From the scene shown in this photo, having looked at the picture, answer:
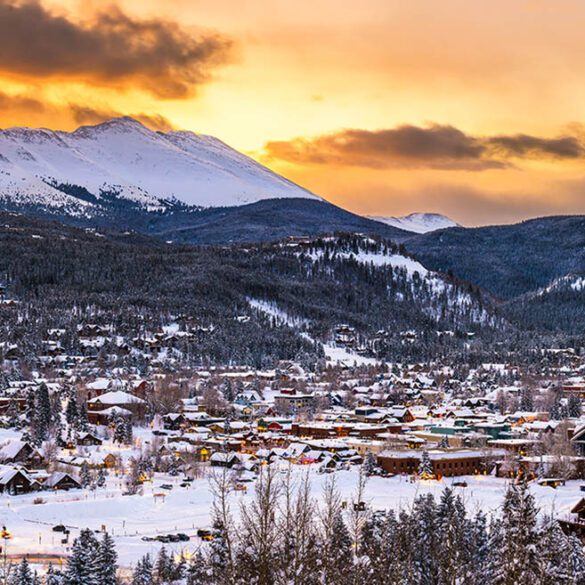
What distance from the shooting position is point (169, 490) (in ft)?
219

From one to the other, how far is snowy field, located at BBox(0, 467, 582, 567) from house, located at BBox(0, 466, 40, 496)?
4.58 feet

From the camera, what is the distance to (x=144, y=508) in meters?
61.4

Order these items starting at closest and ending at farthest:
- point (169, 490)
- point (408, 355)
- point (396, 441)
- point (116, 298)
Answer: point (169, 490)
point (396, 441)
point (408, 355)
point (116, 298)

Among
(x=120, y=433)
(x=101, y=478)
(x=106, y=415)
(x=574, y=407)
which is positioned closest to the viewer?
(x=101, y=478)

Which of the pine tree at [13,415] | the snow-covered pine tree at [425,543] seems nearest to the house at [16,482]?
the pine tree at [13,415]

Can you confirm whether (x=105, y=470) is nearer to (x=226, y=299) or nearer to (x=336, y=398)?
(x=336, y=398)

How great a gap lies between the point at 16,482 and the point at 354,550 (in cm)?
3058

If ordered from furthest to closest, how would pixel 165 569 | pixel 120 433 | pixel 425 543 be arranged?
1. pixel 120 433
2. pixel 425 543
3. pixel 165 569

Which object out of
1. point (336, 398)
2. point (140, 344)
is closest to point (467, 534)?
point (336, 398)

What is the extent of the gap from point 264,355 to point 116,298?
35517 mm

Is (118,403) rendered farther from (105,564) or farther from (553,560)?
(553,560)

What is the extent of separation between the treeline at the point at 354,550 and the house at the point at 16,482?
17.6m

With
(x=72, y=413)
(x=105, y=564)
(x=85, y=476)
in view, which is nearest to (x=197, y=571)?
(x=105, y=564)

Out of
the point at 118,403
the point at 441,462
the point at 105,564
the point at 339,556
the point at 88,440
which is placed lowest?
the point at 105,564
